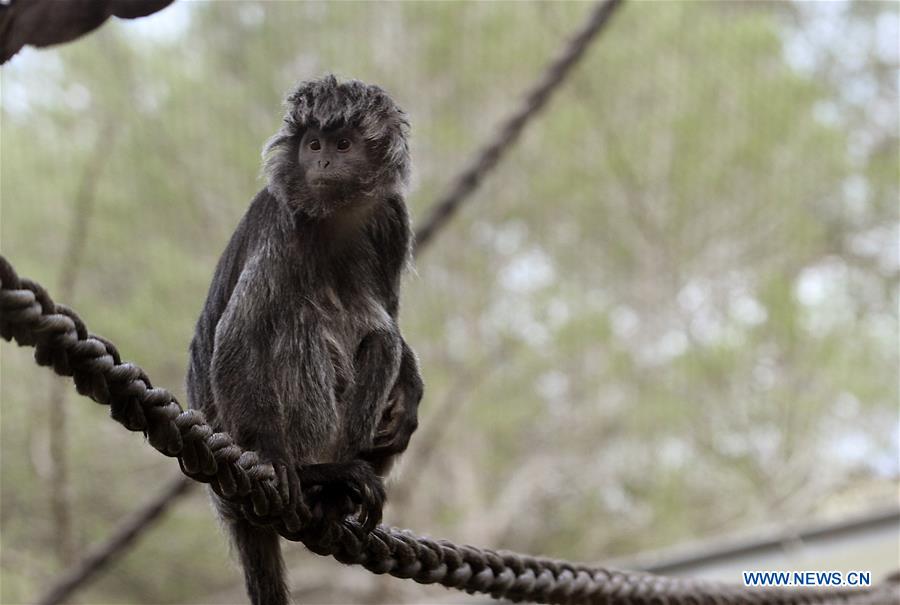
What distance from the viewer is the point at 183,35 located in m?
6.22

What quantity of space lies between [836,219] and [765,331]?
1.04 meters

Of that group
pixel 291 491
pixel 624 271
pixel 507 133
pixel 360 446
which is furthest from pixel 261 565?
pixel 624 271

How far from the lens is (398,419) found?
169 centimetres

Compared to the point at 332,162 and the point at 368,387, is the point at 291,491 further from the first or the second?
the point at 332,162

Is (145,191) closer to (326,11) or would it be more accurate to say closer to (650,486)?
(326,11)

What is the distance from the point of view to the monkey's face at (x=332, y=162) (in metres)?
1.61

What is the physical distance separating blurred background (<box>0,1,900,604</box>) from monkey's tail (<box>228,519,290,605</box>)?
465cm

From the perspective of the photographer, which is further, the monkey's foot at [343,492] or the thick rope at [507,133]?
the thick rope at [507,133]

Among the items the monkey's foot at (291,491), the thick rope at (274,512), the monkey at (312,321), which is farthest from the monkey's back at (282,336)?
the thick rope at (274,512)

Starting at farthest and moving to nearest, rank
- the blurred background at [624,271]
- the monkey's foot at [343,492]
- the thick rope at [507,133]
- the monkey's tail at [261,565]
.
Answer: the blurred background at [624,271]
the thick rope at [507,133]
the monkey's tail at [261,565]
the monkey's foot at [343,492]

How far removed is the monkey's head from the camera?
1570mm

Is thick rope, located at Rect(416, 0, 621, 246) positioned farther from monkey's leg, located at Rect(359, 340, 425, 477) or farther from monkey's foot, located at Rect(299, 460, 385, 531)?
monkey's foot, located at Rect(299, 460, 385, 531)

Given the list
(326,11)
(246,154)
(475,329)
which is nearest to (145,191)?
(246,154)

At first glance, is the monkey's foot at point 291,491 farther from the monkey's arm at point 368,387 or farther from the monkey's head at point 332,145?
the monkey's head at point 332,145
